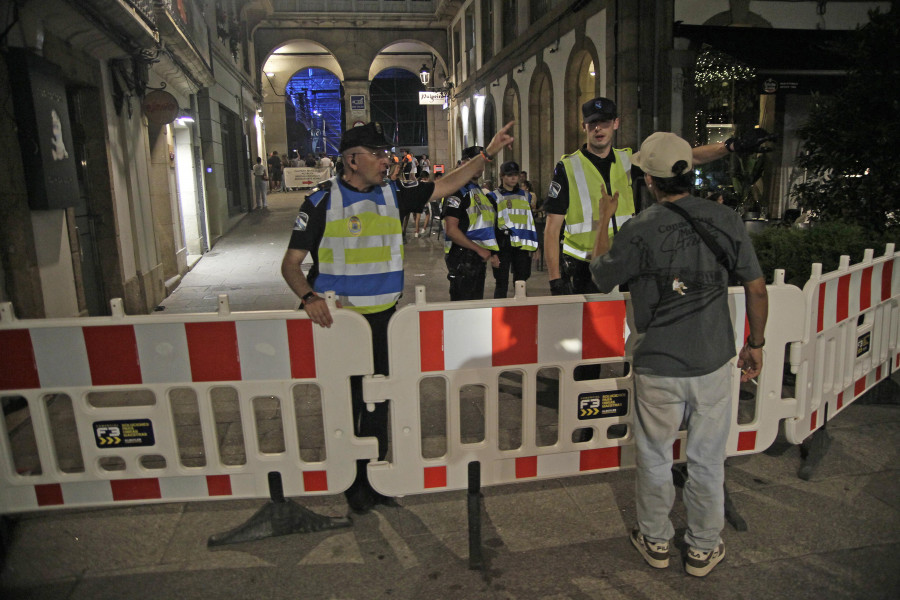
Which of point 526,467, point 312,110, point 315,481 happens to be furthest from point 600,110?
point 312,110

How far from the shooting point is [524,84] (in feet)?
64.9

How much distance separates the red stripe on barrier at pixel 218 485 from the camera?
10.9 feet

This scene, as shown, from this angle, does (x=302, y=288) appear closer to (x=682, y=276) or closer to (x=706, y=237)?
(x=682, y=276)

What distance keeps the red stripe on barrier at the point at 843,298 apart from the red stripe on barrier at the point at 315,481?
10.6ft

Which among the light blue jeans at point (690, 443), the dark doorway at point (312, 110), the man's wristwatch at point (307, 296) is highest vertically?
the dark doorway at point (312, 110)

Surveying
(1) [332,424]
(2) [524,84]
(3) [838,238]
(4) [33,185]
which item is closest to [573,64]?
(2) [524,84]

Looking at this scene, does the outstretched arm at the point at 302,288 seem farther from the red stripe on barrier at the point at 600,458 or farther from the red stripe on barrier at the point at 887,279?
the red stripe on barrier at the point at 887,279

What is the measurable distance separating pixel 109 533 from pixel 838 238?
5.80 m

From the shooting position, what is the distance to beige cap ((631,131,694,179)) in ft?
8.91

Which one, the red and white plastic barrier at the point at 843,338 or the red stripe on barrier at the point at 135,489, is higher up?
the red and white plastic barrier at the point at 843,338

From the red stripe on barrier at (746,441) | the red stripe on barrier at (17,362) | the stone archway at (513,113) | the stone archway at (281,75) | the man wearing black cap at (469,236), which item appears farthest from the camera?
the stone archway at (281,75)

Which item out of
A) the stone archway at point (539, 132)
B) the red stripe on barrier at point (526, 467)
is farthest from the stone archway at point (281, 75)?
the red stripe on barrier at point (526, 467)

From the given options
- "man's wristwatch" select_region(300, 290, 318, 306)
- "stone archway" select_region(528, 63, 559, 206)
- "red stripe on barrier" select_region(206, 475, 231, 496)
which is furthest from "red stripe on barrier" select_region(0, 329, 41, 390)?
"stone archway" select_region(528, 63, 559, 206)

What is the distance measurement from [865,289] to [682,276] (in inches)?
93.8
